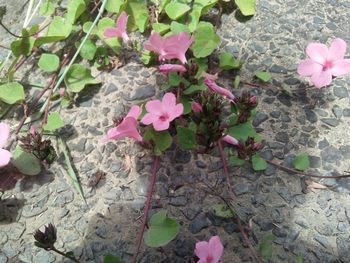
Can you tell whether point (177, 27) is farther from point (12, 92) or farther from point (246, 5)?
point (12, 92)

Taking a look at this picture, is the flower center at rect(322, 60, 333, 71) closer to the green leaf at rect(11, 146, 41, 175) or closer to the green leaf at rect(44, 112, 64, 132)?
the green leaf at rect(44, 112, 64, 132)

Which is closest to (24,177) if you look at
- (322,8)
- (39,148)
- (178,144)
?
(39,148)

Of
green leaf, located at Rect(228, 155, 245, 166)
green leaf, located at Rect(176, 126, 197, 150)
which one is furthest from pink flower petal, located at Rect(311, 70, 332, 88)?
green leaf, located at Rect(176, 126, 197, 150)

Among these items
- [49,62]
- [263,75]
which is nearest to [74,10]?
[49,62]

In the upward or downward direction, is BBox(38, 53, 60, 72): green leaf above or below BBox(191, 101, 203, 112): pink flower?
above

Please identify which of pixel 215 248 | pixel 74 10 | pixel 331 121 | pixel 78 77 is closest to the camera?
pixel 215 248

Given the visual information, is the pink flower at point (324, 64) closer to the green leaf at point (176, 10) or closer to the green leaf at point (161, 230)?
the green leaf at point (176, 10)
